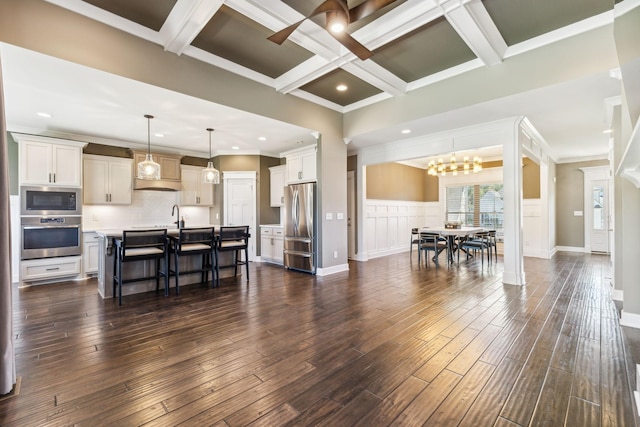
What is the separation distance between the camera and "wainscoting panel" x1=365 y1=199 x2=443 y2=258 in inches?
296

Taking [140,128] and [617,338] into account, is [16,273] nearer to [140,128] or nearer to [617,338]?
[140,128]

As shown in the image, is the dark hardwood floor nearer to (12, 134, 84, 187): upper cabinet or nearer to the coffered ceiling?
(12, 134, 84, 187): upper cabinet

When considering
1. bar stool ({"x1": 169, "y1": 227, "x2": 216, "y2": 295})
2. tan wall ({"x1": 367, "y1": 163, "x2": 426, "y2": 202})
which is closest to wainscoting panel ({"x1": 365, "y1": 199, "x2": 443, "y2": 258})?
tan wall ({"x1": 367, "y1": 163, "x2": 426, "y2": 202})

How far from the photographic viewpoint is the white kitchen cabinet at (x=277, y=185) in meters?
7.00

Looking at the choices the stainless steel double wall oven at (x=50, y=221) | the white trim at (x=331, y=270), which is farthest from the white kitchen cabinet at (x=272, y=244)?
the stainless steel double wall oven at (x=50, y=221)

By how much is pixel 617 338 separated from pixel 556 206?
727 centimetres

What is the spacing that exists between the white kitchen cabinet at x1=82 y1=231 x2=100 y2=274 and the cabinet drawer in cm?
13

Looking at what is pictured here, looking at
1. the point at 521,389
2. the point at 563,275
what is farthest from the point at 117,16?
the point at 563,275

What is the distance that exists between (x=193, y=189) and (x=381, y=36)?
5.44m

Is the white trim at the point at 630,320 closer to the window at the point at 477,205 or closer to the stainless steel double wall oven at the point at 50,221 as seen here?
the window at the point at 477,205

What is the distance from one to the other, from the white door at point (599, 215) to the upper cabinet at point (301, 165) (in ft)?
25.8

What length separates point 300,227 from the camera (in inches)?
222

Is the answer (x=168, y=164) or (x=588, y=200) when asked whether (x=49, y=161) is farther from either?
(x=588, y=200)

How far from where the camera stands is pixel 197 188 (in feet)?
22.8
